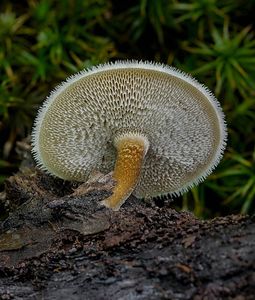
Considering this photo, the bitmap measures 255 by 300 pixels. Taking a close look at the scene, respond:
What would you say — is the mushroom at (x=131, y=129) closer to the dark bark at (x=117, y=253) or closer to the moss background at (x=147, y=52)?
the dark bark at (x=117, y=253)

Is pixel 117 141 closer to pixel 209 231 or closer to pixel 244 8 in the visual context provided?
pixel 209 231

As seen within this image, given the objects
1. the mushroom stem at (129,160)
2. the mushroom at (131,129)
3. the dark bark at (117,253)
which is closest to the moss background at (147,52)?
the mushroom at (131,129)

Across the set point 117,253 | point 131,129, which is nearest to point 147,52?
point 131,129

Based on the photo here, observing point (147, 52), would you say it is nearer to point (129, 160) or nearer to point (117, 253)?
point (129, 160)

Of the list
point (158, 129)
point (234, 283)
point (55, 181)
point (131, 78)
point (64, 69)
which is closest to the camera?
point (234, 283)

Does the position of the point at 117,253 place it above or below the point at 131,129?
below

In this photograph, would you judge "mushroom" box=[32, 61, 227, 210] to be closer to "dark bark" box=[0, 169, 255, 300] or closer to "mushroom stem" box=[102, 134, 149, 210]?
"mushroom stem" box=[102, 134, 149, 210]

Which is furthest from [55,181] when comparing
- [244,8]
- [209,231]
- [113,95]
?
[244,8]
